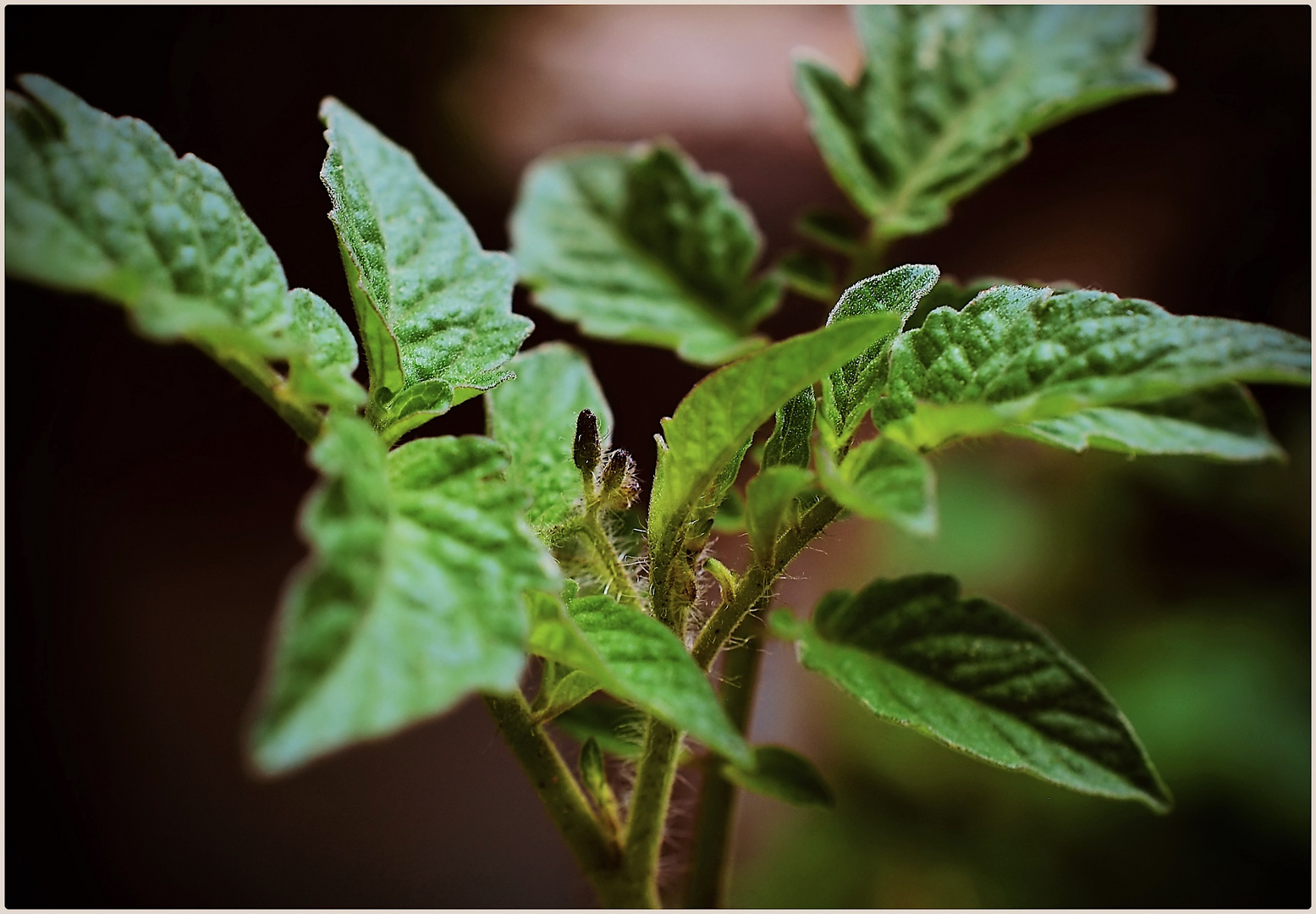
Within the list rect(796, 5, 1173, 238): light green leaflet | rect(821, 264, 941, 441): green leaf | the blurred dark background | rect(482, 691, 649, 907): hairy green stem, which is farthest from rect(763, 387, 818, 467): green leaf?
the blurred dark background

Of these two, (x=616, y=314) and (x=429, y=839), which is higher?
(x=616, y=314)

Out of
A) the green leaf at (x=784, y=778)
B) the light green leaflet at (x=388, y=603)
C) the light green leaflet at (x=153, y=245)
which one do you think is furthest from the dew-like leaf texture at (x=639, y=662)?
the green leaf at (x=784, y=778)

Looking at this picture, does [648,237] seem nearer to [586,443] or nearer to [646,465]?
[586,443]

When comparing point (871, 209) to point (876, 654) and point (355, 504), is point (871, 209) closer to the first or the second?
point (876, 654)

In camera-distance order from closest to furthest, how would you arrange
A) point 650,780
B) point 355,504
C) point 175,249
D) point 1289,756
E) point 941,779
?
1. point 355,504
2. point 175,249
3. point 650,780
4. point 1289,756
5. point 941,779

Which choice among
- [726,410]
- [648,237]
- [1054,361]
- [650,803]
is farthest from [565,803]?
[648,237]

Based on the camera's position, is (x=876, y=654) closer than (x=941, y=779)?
Yes

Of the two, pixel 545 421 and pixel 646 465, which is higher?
pixel 545 421

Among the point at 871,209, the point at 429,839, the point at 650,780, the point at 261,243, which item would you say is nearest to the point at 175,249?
the point at 261,243
